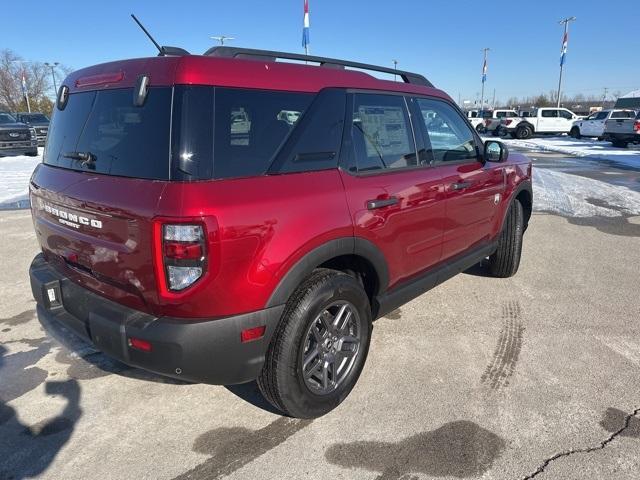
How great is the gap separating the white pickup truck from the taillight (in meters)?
31.0

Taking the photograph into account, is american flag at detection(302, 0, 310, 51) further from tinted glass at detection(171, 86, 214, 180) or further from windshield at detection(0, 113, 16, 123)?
tinted glass at detection(171, 86, 214, 180)

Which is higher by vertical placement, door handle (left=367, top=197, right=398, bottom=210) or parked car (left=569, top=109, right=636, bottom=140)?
parked car (left=569, top=109, right=636, bottom=140)

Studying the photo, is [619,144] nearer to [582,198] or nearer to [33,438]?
[582,198]

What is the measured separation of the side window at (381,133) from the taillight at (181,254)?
1.13m

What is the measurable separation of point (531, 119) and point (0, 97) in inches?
2476

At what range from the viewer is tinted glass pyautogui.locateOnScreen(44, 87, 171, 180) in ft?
6.85

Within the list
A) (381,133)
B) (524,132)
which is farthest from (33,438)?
(524,132)

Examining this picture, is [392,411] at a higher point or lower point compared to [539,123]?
lower

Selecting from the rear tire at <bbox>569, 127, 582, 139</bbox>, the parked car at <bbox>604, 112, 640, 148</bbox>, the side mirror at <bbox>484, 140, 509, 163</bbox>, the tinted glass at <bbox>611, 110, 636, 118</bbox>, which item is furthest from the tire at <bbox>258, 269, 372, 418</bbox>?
the rear tire at <bbox>569, 127, 582, 139</bbox>

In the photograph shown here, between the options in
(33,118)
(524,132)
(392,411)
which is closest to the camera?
(392,411)

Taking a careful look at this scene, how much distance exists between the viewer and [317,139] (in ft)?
8.18

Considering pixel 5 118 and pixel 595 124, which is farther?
pixel 595 124

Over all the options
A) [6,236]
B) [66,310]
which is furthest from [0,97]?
[66,310]

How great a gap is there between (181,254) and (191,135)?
20.4 inches
